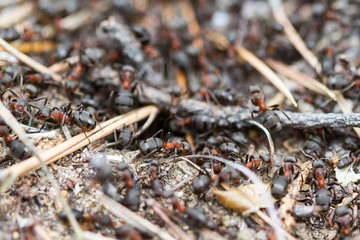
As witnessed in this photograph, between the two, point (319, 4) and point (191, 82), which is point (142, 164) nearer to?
point (191, 82)

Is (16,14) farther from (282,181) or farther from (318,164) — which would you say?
(318,164)

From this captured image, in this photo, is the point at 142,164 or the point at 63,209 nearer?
the point at 63,209

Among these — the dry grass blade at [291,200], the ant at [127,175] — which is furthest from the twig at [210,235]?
the ant at [127,175]

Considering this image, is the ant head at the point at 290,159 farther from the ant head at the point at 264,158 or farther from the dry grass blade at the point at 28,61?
the dry grass blade at the point at 28,61

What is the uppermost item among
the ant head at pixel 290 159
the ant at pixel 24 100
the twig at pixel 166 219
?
the ant at pixel 24 100

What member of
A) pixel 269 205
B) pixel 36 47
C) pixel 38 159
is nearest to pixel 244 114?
pixel 269 205

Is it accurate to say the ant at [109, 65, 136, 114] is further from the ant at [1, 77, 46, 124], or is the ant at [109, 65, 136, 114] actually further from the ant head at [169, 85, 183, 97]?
the ant at [1, 77, 46, 124]

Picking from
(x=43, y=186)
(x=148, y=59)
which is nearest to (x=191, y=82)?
(x=148, y=59)

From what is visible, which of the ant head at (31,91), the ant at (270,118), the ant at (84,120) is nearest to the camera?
the ant at (84,120)
